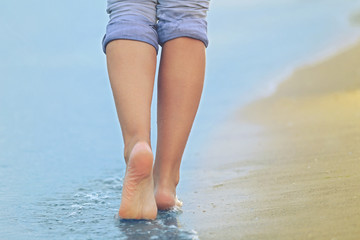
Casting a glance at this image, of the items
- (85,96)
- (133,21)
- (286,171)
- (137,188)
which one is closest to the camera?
(137,188)

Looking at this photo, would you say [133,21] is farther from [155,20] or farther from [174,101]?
[174,101]

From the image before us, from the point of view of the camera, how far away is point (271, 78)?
5.29 m

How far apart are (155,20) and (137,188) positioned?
1.59 feet

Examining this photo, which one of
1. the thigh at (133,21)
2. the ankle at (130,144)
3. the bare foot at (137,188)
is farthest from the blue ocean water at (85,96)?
the thigh at (133,21)

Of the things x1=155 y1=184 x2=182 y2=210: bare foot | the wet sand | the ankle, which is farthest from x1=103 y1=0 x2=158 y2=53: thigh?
the wet sand

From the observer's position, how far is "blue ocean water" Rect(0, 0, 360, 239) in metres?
1.70

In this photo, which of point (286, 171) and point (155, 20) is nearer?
point (155, 20)

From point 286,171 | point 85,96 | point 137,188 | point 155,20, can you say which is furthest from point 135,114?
point 85,96

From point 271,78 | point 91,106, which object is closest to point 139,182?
point 91,106

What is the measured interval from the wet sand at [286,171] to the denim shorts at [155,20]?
1.55 feet

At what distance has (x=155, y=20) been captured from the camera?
5.75 feet

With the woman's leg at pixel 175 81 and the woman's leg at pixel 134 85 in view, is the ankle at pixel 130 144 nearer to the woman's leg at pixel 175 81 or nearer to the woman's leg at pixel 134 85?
the woman's leg at pixel 134 85

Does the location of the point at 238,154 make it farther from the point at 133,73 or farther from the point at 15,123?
the point at 15,123

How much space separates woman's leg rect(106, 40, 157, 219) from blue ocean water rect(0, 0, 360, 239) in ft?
0.17
